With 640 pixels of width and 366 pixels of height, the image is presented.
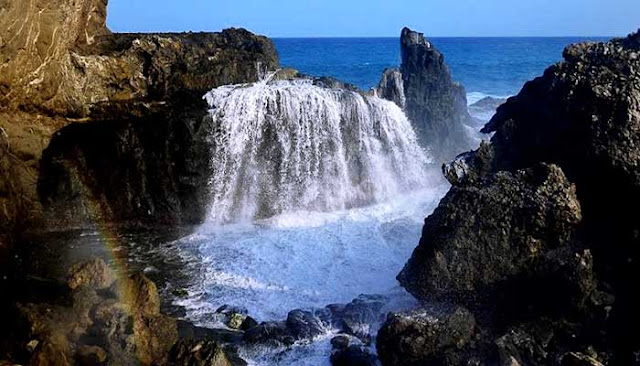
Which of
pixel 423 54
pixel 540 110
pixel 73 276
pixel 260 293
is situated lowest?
pixel 260 293

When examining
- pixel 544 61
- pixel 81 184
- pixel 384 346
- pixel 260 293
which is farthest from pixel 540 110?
pixel 544 61

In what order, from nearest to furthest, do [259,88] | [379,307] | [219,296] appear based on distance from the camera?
[379,307], [219,296], [259,88]

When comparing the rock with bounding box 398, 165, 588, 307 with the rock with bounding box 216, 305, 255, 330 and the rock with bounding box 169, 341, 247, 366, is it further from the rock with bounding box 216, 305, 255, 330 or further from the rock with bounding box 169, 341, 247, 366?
the rock with bounding box 169, 341, 247, 366

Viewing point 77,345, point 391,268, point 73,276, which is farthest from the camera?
point 391,268

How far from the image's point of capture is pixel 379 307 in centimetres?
1045

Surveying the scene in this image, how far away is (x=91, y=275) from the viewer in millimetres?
9500

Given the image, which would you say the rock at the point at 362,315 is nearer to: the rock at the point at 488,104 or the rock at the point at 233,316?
the rock at the point at 233,316

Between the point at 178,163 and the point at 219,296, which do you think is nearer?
the point at 219,296

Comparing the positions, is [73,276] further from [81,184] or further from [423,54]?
[423,54]

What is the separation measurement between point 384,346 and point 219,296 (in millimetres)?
3997

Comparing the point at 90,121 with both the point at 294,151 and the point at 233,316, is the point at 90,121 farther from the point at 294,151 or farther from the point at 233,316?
the point at 233,316

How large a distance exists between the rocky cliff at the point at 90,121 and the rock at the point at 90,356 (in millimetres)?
6944

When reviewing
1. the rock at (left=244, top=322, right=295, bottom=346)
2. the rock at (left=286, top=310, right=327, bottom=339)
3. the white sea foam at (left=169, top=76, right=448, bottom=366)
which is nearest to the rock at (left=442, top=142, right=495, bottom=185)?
the white sea foam at (left=169, top=76, right=448, bottom=366)

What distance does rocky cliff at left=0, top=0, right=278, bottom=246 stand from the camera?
14.3 meters
